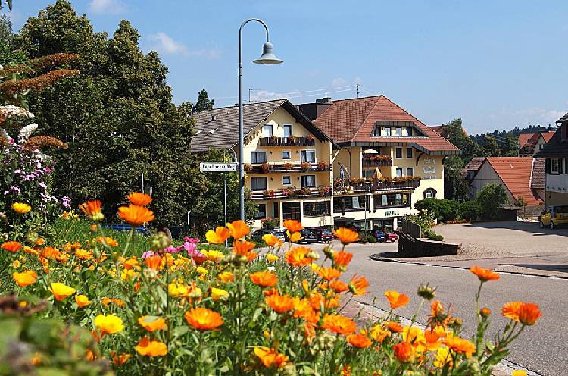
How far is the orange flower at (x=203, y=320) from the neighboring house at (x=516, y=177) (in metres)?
58.7

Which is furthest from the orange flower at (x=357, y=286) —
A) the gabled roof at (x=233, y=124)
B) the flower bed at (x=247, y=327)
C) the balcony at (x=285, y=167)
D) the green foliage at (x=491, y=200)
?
the green foliage at (x=491, y=200)

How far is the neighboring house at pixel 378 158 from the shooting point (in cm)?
5075

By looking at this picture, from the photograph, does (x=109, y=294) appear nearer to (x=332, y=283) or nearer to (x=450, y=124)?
(x=332, y=283)

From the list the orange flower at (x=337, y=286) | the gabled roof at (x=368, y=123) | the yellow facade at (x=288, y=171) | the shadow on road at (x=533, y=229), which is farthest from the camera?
the gabled roof at (x=368, y=123)

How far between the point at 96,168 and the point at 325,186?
925 inches

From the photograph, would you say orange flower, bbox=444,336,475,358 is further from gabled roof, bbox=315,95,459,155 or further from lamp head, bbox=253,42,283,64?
gabled roof, bbox=315,95,459,155

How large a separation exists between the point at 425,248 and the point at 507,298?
47.7ft

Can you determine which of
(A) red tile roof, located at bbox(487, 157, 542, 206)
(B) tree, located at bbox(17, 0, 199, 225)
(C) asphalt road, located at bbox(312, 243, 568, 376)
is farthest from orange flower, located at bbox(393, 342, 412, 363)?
(A) red tile roof, located at bbox(487, 157, 542, 206)

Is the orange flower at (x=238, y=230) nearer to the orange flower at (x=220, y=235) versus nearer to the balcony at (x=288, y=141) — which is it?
the orange flower at (x=220, y=235)

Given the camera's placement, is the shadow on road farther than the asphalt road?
Yes

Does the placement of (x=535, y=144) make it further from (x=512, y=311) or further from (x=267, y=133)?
(x=512, y=311)

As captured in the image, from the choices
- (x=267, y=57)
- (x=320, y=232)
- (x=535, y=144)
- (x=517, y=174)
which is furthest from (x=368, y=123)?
(x=535, y=144)

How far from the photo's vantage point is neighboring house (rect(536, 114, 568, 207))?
138 ft

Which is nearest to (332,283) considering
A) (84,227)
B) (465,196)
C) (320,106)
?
(84,227)
